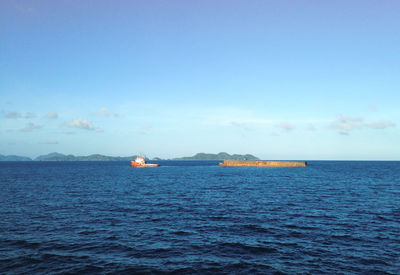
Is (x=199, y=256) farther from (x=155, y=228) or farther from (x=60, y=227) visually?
(x=60, y=227)

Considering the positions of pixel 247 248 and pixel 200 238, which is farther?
pixel 200 238

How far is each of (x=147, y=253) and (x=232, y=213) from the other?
16310 millimetres

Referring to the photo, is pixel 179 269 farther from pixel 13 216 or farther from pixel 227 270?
pixel 13 216

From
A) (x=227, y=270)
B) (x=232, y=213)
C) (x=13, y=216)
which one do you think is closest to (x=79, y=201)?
(x=13, y=216)

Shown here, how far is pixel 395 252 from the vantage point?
20.5m

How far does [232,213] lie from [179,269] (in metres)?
17.7

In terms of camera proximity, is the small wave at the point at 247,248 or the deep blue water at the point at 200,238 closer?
the deep blue water at the point at 200,238

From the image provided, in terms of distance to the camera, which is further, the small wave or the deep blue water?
the small wave

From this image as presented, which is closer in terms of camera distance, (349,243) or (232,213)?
(349,243)

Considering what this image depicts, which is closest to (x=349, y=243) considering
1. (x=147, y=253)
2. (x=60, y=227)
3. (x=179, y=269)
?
(x=179, y=269)

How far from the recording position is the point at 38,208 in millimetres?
37312

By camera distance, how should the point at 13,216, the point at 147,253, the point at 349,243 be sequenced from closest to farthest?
the point at 147,253 < the point at 349,243 < the point at 13,216

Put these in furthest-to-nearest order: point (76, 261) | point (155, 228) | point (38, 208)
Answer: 1. point (38, 208)
2. point (155, 228)
3. point (76, 261)

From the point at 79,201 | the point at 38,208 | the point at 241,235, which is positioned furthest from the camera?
the point at 79,201
